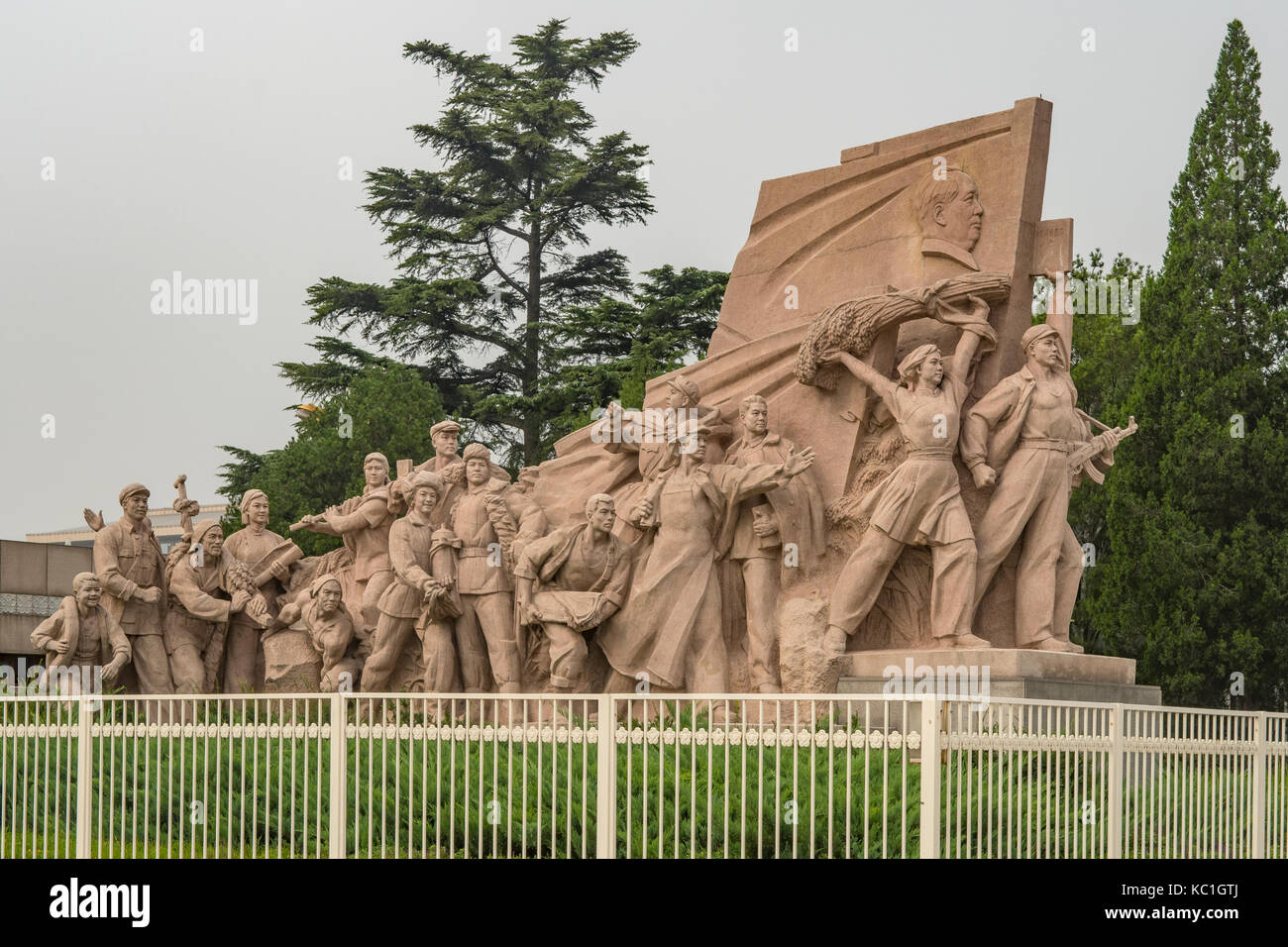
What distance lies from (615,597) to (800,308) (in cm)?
260

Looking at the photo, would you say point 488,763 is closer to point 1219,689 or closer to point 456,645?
point 456,645

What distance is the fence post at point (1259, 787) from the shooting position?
8609mm

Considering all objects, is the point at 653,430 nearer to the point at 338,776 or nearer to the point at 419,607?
the point at 419,607

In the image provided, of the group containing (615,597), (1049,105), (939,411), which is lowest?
(615,597)

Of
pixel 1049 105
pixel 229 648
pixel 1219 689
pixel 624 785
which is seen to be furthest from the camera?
pixel 1219 689

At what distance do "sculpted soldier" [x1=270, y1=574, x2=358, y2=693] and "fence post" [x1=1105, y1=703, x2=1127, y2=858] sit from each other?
6268 mm

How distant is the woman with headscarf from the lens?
1095 centimetres

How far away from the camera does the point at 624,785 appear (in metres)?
8.53

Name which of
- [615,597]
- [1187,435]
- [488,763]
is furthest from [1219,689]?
[488,763]

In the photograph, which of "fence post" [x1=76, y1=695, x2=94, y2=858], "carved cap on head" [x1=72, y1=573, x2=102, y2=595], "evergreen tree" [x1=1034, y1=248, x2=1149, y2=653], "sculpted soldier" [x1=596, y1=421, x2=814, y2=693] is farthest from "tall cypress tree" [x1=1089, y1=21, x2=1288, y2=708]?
"fence post" [x1=76, y1=695, x2=94, y2=858]

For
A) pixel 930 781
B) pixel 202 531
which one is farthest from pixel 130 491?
pixel 930 781

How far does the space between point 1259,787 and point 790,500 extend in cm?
377

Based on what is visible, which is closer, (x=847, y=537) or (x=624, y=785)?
(x=624, y=785)

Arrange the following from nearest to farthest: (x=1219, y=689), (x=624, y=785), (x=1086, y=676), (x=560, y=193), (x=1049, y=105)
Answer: (x=624, y=785) → (x=1086, y=676) → (x=1049, y=105) → (x=1219, y=689) → (x=560, y=193)
